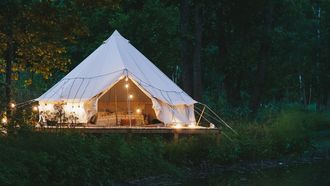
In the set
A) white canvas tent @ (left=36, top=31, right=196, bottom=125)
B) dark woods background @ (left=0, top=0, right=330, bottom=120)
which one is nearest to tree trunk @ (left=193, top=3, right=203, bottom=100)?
dark woods background @ (left=0, top=0, right=330, bottom=120)

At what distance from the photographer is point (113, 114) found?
24.4 m

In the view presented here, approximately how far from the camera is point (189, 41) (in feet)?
87.6

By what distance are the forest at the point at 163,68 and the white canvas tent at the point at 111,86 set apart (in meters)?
1.32

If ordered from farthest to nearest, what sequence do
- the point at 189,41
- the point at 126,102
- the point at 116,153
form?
the point at 189,41 < the point at 126,102 < the point at 116,153

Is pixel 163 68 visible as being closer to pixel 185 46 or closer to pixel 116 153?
pixel 185 46

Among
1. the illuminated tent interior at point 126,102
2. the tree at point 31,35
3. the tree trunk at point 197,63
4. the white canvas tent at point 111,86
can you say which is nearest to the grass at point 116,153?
the white canvas tent at point 111,86

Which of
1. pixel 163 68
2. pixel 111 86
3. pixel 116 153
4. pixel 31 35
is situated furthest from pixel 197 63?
pixel 163 68

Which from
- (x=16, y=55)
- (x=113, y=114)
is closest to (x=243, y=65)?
(x=113, y=114)

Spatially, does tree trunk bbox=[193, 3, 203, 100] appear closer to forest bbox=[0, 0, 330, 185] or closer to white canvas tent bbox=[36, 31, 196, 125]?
forest bbox=[0, 0, 330, 185]

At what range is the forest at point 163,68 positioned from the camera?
14195 mm

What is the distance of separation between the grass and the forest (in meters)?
0.03

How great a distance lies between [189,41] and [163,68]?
40.1 feet

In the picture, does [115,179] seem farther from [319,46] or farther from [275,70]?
[319,46]

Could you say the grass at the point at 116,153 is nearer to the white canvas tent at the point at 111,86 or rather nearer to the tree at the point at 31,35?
the white canvas tent at the point at 111,86
